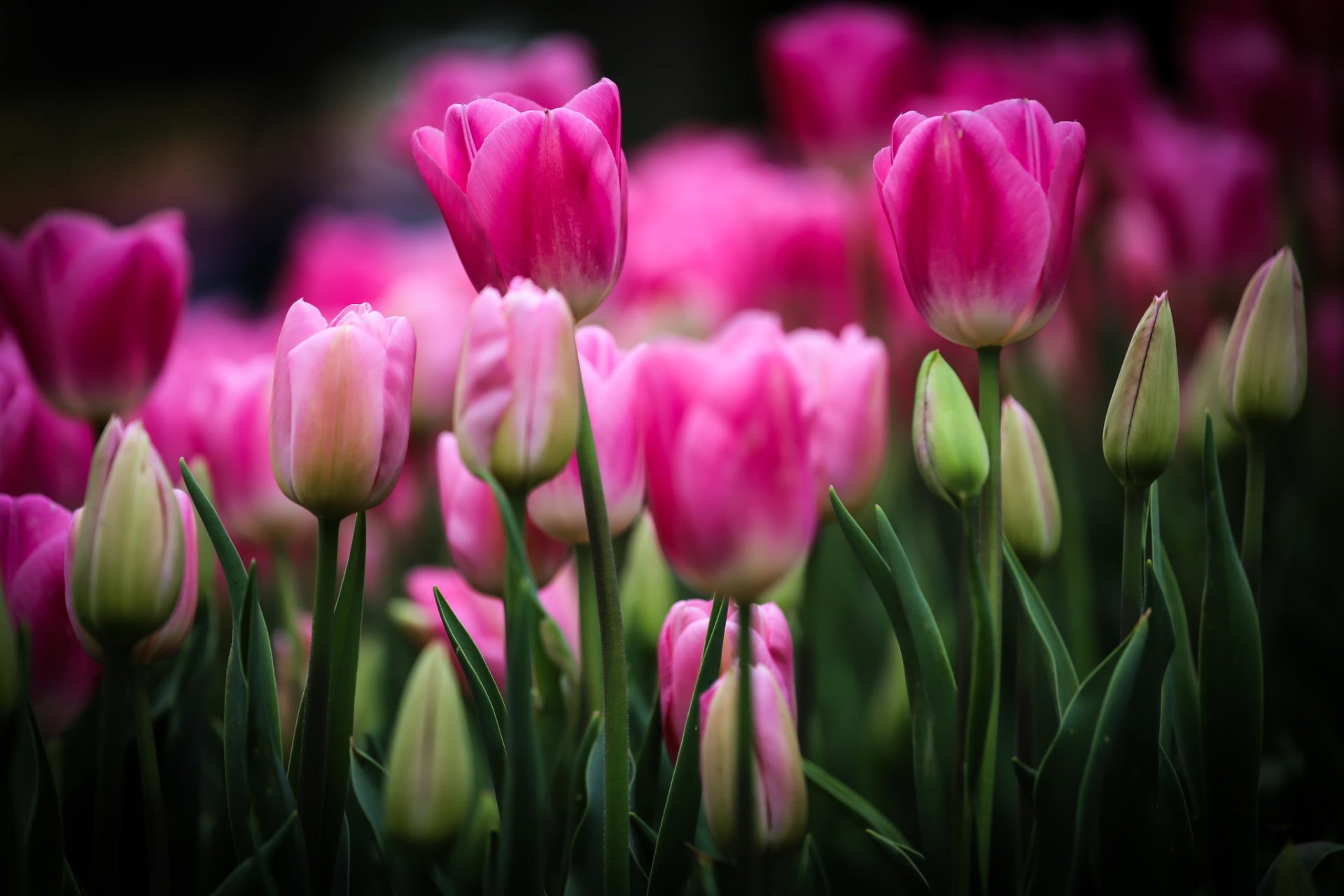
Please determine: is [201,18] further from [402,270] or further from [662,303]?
[662,303]

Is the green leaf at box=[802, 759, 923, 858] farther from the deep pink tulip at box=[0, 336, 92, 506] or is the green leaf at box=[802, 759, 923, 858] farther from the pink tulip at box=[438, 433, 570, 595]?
the deep pink tulip at box=[0, 336, 92, 506]

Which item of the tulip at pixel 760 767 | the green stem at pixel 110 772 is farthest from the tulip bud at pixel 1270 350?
the green stem at pixel 110 772

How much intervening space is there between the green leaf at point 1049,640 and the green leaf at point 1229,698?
47mm

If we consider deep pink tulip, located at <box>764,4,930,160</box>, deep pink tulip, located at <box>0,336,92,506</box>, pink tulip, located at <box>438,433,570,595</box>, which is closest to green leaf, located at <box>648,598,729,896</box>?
pink tulip, located at <box>438,433,570,595</box>

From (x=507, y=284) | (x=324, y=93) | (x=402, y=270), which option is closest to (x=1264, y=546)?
(x=507, y=284)

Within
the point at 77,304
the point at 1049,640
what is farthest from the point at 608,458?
the point at 77,304

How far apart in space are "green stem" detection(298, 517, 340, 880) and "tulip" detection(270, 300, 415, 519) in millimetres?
14

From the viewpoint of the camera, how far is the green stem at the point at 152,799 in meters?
0.37

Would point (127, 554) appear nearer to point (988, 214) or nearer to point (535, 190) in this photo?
point (535, 190)

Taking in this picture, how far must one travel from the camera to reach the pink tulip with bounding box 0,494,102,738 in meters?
0.39

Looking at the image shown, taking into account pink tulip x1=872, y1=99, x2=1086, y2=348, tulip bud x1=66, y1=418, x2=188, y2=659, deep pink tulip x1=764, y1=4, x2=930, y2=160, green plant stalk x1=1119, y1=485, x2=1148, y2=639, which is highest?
deep pink tulip x1=764, y1=4, x2=930, y2=160

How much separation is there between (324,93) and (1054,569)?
10.6 feet

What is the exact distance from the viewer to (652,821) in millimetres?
433

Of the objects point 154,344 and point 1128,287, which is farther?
point 1128,287
